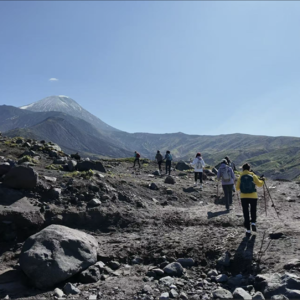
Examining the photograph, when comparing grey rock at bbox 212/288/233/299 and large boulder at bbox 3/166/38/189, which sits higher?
large boulder at bbox 3/166/38/189

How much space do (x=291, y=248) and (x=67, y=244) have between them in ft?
23.2

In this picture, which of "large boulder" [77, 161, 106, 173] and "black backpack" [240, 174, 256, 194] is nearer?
"black backpack" [240, 174, 256, 194]

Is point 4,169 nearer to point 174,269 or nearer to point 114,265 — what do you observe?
point 114,265

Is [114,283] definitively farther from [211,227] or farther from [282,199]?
[282,199]

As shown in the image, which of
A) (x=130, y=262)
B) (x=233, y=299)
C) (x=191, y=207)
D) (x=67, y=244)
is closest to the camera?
(x=233, y=299)

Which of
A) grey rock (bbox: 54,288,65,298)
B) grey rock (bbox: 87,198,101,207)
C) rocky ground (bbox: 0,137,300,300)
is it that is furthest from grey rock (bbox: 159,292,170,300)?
grey rock (bbox: 87,198,101,207)

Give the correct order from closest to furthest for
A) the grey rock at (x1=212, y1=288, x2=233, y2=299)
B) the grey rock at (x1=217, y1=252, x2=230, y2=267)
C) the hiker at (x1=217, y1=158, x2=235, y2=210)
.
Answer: the grey rock at (x1=212, y1=288, x2=233, y2=299), the grey rock at (x1=217, y1=252, x2=230, y2=267), the hiker at (x1=217, y1=158, x2=235, y2=210)

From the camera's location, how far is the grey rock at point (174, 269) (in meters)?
8.23

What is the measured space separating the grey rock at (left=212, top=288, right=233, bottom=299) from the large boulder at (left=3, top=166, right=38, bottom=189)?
9.18 metres

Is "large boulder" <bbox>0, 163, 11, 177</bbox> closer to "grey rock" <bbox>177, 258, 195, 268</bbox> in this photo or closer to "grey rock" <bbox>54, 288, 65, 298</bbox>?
"grey rock" <bbox>54, 288, 65, 298</bbox>

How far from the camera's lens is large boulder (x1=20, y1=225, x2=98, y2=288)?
7684 millimetres

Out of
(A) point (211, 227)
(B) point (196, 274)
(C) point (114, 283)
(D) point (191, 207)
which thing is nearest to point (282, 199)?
(D) point (191, 207)

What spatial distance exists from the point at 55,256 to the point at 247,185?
→ 23.3 feet

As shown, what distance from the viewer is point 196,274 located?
8297mm
